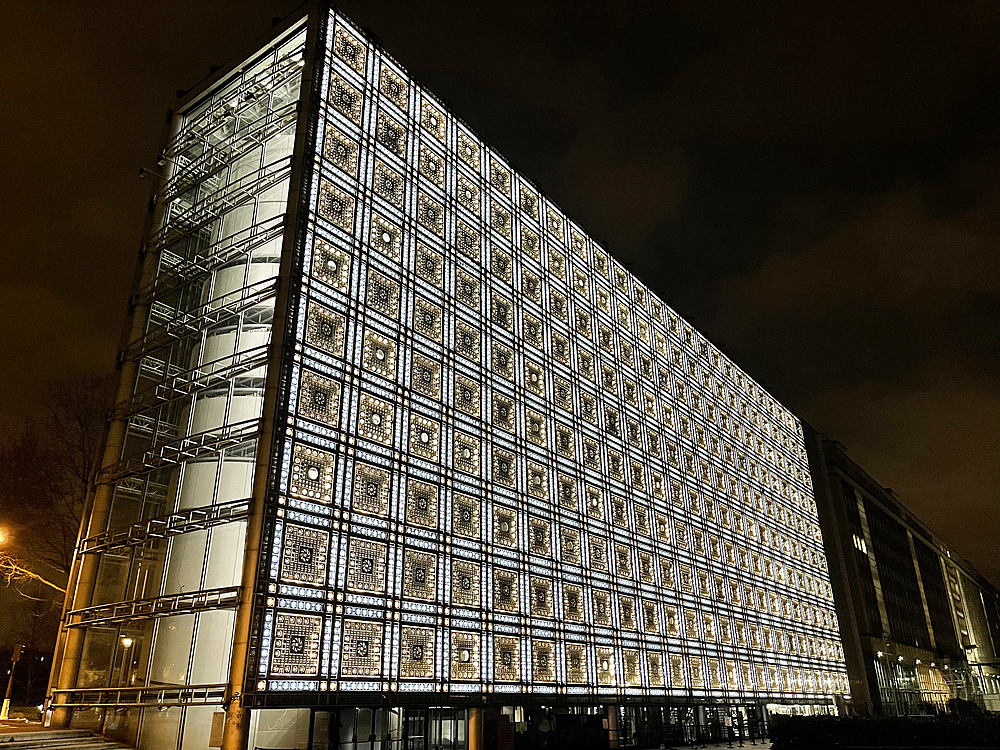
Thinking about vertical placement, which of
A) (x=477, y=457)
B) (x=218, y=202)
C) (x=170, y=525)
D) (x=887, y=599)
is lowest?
(x=170, y=525)

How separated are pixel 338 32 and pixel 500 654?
2879cm

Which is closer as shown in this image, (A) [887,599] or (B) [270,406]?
(B) [270,406]

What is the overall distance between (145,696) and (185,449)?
9.05 meters

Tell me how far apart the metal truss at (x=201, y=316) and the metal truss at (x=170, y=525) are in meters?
8.14

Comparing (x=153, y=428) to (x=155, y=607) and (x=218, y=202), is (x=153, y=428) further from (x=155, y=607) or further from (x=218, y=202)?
(x=218, y=202)

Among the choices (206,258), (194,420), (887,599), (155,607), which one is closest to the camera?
(155,607)

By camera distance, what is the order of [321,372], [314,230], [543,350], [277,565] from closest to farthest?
1. [277,565]
2. [321,372]
3. [314,230]
4. [543,350]

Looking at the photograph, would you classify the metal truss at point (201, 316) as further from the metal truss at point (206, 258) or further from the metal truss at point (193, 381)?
the metal truss at point (193, 381)

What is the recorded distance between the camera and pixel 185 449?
30547mm

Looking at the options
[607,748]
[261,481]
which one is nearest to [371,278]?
[261,481]

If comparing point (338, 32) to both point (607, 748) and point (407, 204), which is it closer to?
point (407, 204)

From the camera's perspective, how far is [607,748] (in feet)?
119

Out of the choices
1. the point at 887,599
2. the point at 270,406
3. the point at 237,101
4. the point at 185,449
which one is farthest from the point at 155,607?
the point at 887,599

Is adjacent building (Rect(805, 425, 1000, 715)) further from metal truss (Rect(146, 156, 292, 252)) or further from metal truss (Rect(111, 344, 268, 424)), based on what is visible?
metal truss (Rect(146, 156, 292, 252))
